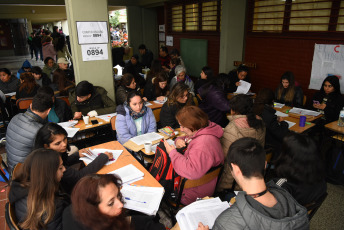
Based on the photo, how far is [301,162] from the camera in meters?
2.07

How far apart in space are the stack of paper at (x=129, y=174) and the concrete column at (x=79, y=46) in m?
2.94

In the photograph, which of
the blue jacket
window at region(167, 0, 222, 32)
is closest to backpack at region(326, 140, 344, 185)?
the blue jacket

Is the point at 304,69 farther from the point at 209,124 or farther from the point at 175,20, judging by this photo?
the point at 175,20

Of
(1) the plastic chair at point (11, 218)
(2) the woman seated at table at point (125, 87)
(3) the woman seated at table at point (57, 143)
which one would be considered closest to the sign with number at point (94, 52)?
(2) the woman seated at table at point (125, 87)

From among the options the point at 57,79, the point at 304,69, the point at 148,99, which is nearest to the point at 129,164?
the point at 148,99

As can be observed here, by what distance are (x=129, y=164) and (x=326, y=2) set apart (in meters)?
4.86

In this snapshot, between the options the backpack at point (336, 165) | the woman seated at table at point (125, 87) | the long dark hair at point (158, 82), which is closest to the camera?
the backpack at point (336, 165)

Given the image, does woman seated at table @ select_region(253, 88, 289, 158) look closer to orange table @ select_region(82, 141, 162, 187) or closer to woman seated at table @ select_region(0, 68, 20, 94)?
orange table @ select_region(82, 141, 162, 187)

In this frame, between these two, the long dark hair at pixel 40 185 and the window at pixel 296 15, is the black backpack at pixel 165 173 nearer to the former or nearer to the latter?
the long dark hair at pixel 40 185

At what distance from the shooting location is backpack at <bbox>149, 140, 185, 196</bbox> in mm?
2539

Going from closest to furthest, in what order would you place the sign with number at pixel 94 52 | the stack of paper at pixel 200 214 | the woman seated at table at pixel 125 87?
the stack of paper at pixel 200 214
the sign with number at pixel 94 52
the woman seated at table at pixel 125 87

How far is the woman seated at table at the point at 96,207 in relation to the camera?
1.46 meters

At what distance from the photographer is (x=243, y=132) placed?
2.70m

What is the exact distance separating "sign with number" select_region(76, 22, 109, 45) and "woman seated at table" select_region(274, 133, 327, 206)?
13.4ft
